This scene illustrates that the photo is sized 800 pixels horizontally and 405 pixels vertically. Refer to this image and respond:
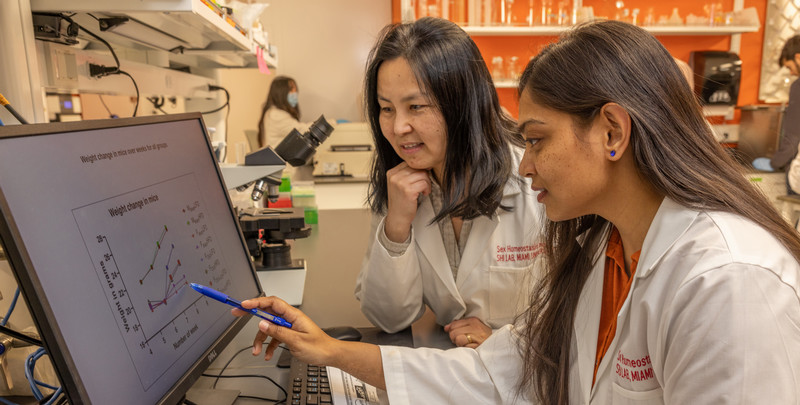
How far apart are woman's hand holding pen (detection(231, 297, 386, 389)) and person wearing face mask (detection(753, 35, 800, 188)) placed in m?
3.58

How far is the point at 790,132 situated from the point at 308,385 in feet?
13.3

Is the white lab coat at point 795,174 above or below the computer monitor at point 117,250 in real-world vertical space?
below

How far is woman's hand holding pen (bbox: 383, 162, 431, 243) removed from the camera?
4.42 feet

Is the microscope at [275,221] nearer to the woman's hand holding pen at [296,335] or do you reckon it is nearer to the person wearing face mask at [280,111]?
the woman's hand holding pen at [296,335]

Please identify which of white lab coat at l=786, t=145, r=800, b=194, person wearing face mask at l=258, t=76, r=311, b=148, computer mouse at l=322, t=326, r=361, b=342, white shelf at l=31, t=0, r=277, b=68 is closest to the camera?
white shelf at l=31, t=0, r=277, b=68

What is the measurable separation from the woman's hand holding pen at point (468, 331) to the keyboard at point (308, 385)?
336mm

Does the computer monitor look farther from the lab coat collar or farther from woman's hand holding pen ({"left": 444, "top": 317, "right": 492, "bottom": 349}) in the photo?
the lab coat collar

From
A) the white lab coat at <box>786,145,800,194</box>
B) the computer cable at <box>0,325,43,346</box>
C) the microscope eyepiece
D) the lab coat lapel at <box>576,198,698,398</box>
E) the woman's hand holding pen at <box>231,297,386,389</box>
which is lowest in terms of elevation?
the white lab coat at <box>786,145,800,194</box>

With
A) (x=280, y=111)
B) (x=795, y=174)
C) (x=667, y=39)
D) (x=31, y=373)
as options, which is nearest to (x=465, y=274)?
(x=31, y=373)

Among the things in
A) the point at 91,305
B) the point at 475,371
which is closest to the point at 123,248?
the point at 91,305

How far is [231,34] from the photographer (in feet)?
5.17

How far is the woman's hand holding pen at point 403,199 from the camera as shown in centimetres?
135

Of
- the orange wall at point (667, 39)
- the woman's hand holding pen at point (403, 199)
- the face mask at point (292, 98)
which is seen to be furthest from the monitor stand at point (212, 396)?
the face mask at point (292, 98)

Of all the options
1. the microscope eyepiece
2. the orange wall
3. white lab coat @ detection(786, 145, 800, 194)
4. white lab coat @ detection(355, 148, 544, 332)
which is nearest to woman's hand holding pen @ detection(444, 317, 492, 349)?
white lab coat @ detection(355, 148, 544, 332)
